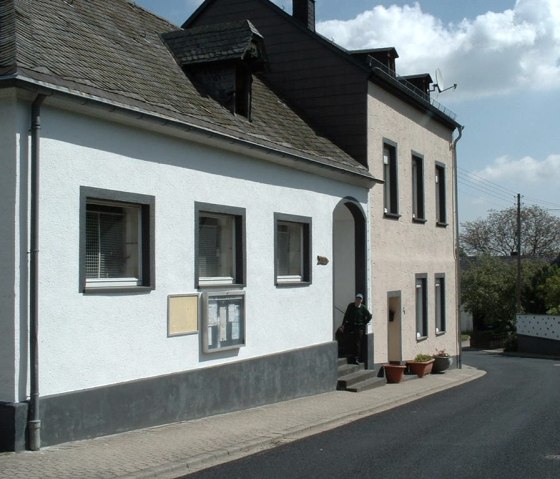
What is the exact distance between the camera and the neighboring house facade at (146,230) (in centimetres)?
882

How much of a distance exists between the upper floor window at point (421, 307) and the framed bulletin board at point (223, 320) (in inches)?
432

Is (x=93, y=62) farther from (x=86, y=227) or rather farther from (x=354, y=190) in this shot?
(x=354, y=190)

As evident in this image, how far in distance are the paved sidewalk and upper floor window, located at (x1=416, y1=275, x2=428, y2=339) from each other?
8.39 m

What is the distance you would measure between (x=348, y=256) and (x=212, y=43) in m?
6.48

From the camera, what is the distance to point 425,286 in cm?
2369

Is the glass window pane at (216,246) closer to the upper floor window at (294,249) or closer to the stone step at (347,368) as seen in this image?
the upper floor window at (294,249)

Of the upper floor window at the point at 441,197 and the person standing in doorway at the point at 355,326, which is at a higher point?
the upper floor window at the point at 441,197

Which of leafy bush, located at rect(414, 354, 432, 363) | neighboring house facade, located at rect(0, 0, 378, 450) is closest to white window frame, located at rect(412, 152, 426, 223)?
leafy bush, located at rect(414, 354, 432, 363)

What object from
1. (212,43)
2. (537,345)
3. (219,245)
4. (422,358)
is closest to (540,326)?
(537,345)

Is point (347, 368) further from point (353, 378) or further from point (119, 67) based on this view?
point (119, 67)

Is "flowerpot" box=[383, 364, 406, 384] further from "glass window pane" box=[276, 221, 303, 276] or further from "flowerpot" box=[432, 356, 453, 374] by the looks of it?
"glass window pane" box=[276, 221, 303, 276]

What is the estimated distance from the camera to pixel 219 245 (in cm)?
1302

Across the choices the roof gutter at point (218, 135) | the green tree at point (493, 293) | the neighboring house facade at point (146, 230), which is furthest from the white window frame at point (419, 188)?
the green tree at point (493, 293)

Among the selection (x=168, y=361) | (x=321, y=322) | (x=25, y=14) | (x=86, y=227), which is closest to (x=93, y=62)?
(x=25, y=14)
